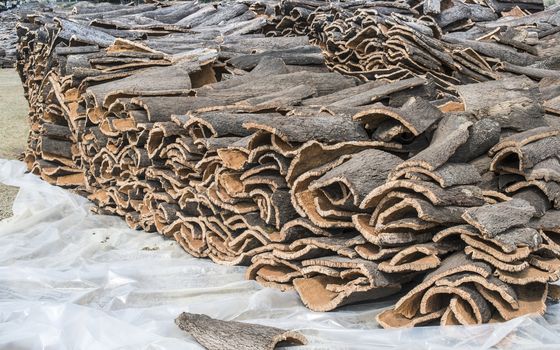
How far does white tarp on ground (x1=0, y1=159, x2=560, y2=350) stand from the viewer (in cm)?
276

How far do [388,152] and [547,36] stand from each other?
6215mm

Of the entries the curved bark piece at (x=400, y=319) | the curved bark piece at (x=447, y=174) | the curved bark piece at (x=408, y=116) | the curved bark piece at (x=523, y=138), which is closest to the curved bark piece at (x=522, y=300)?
the curved bark piece at (x=400, y=319)

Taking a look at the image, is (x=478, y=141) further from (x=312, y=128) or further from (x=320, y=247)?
(x=320, y=247)

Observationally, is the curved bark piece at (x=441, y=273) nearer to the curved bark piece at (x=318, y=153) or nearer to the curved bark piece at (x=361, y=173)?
the curved bark piece at (x=361, y=173)

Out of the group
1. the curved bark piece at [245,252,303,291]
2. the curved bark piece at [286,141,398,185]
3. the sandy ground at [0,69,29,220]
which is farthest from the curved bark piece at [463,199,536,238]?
the sandy ground at [0,69,29,220]

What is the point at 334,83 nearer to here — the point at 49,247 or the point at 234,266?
the point at 234,266

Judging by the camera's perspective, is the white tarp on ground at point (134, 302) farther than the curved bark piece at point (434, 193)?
No

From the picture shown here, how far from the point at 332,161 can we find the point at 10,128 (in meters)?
8.35

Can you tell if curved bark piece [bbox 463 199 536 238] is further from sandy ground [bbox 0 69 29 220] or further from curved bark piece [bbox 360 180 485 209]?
sandy ground [bbox 0 69 29 220]

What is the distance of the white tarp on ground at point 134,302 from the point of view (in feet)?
9.04

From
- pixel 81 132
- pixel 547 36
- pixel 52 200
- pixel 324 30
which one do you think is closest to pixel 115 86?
pixel 81 132

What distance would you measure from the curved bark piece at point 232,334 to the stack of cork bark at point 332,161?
42 cm

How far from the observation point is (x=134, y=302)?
139 inches

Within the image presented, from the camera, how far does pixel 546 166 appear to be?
323 centimetres
